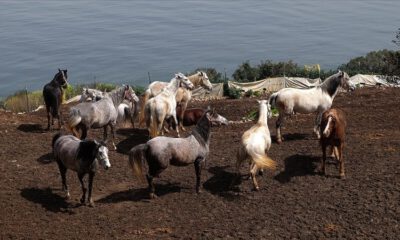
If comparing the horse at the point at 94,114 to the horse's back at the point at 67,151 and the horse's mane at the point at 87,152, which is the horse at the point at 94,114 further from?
the horse's mane at the point at 87,152

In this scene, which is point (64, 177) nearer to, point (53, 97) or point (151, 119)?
point (151, 119)

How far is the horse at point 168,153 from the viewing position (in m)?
11.2

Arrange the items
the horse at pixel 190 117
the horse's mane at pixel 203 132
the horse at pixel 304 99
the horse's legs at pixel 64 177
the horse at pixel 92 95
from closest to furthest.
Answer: the horse's legs at pixel 64 177 < the horse's mane at pixel 203 132 < the horse at pixel 304 99 < the horse at pixel 92 95 < the horse at pixel 190 117

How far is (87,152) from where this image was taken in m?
10.7

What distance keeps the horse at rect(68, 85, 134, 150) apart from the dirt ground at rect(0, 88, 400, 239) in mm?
984

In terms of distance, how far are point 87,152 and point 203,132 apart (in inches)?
110

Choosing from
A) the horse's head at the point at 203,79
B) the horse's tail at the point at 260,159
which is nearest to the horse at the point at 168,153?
the horse's tail at the point at 260,159

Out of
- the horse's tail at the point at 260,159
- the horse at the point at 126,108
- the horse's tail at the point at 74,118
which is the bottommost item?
the horse at the point at 126,108

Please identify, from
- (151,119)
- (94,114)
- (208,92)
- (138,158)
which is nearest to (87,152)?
(138,158)

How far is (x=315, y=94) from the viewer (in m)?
15.7

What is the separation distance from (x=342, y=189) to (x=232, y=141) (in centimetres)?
458

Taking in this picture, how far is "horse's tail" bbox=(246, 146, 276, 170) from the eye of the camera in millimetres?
11453

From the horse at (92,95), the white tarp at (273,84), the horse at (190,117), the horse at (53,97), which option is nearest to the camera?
the horse at (92,95)

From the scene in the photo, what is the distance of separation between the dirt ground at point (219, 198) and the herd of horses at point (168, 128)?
1.59 feet
